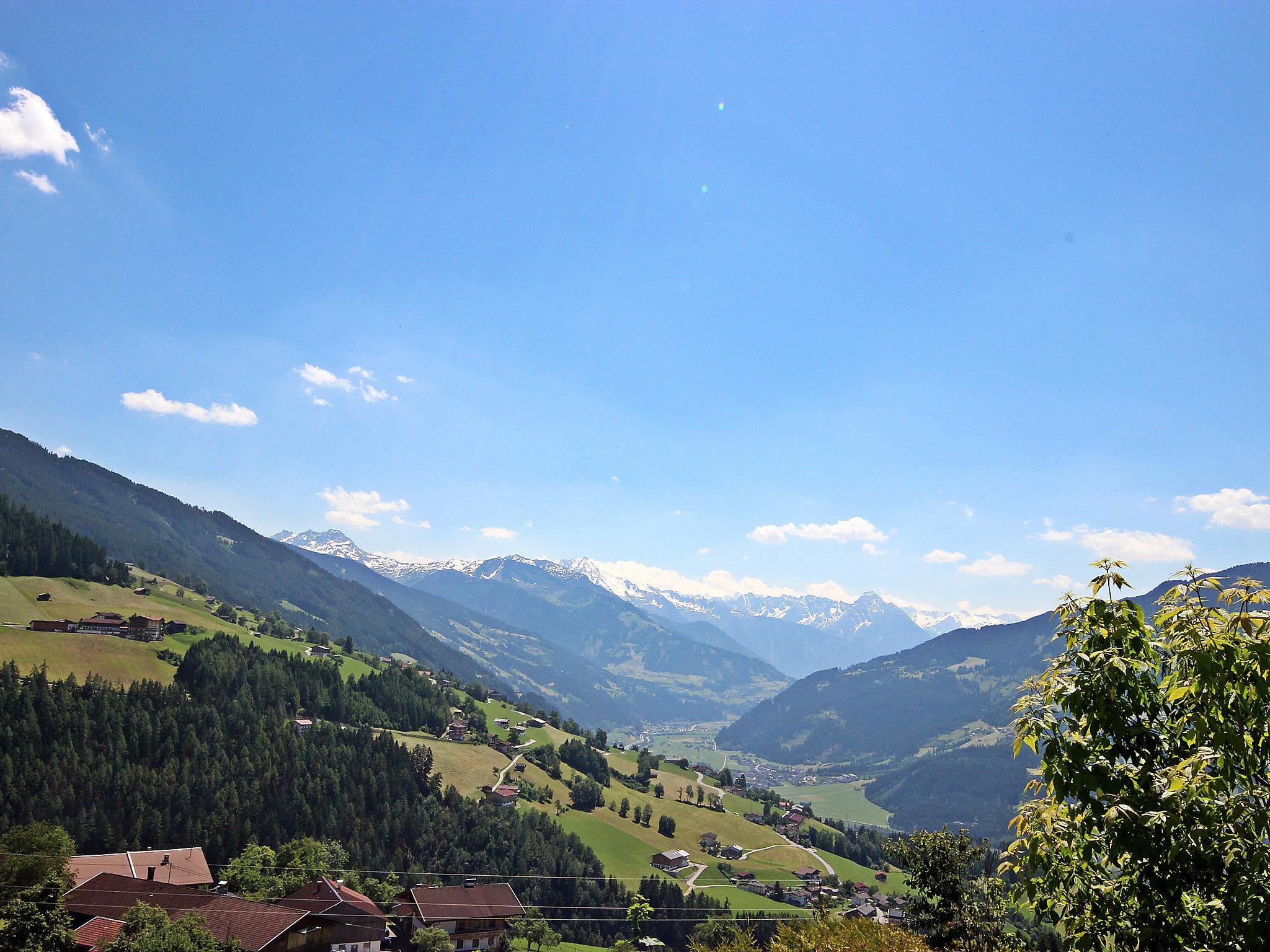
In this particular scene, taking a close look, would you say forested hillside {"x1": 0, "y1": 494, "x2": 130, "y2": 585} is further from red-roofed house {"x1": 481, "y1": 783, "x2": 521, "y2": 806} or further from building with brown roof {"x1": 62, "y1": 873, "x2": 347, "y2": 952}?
building with brown roof {"x1": 62, "y1": 873, "x2": 347, "y2": 952}

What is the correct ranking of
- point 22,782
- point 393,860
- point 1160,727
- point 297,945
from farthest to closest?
point 393,860
point 22,782
point 297,945
point 1160,727

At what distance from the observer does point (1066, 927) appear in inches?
281

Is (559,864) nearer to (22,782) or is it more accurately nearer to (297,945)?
(297,945)

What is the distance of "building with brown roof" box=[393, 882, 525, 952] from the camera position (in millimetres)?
81812

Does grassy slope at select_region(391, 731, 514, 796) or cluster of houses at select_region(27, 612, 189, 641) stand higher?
cluster of houses at select_region(27, 612, 189, 641)

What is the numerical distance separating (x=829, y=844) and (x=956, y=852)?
7260 inches

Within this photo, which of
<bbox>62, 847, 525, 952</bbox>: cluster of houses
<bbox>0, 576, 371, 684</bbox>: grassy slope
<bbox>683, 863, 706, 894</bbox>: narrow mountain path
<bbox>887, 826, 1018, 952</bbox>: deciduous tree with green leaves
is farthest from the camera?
<bbox>0, 576, 371, 684</bbox>: grassy slope

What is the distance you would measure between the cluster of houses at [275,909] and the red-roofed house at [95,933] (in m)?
0.09

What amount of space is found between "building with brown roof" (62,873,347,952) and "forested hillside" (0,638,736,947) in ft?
143

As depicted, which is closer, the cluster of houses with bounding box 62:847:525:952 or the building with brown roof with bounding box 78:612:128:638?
the cluster of houses with bounding box 62:847:525:952

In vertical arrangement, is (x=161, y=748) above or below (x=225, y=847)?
above

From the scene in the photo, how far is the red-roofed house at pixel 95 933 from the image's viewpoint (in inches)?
2047

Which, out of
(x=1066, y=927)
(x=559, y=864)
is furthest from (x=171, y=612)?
(x=1066, y=927)

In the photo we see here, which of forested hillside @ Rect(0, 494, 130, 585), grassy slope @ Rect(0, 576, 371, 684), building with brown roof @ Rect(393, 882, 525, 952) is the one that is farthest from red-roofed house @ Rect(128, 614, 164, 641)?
building with brown roof @ Rect(393, 882, 525, 952)
